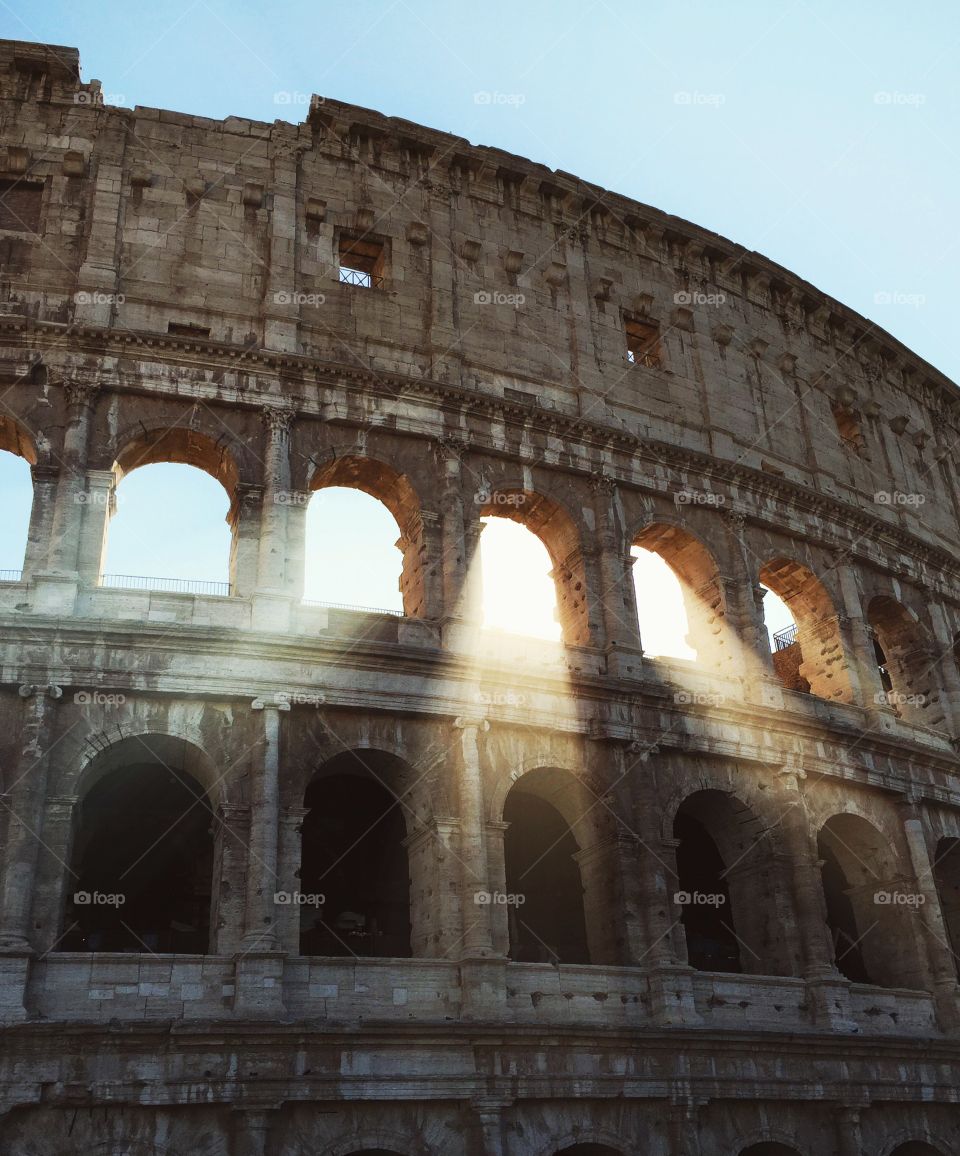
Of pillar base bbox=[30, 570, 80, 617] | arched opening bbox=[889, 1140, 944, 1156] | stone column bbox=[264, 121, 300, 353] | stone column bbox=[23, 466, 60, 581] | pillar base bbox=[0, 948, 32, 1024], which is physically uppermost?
stone column bbox=[264, 121, 300, 353]

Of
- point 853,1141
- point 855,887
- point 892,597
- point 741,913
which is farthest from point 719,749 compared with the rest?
point 892,597

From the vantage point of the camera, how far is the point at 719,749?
18328 mm

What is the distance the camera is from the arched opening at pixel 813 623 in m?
21.5

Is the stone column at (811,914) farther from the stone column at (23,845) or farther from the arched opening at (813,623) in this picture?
the stone column at (23,845)

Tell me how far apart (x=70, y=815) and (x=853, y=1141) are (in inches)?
458

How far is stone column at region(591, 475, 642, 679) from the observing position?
18359mm

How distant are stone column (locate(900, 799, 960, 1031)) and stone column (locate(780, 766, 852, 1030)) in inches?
90.8

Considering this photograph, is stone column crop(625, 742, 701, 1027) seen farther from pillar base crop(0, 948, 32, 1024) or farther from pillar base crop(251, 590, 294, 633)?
pillar base crop(0, 948, 32, 1024)

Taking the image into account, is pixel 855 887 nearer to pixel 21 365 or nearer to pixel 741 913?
pixel 741 913

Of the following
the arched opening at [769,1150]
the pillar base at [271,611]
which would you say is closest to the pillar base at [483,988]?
the arched opening at [769,1150]

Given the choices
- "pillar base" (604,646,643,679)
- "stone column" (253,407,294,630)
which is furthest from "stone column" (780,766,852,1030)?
"stone column" (253,407,294,630)

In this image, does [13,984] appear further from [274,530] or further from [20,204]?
[20,204]

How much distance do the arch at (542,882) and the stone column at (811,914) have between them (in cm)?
332

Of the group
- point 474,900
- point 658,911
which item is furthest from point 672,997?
point 474,900
